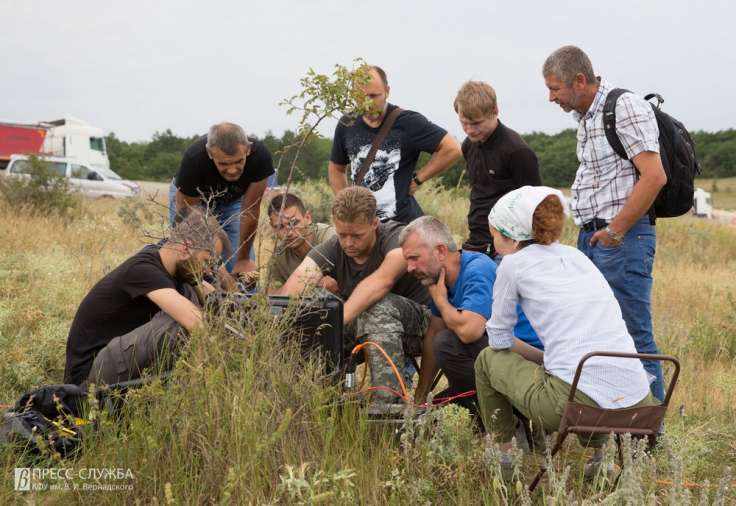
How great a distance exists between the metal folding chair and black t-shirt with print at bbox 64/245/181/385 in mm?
2186

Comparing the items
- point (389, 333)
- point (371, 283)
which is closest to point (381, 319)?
point (389, 333)

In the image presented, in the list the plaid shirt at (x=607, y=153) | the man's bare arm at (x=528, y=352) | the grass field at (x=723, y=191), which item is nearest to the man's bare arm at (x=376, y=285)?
the man's bare arm at (x=528, y=352)

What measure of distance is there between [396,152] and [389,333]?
1.54 meters

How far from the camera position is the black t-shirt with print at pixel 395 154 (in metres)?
5.46

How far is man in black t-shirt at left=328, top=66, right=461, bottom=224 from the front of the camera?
5457 millimetres

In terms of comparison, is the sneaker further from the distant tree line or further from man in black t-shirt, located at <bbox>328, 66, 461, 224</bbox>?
the distant tree line

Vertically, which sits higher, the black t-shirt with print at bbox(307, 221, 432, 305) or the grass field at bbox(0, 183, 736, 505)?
the black t-shirt with print at bbox(307, 221, 432, 305)

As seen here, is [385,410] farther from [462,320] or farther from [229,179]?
[229,179]

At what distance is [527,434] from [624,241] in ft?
3.76

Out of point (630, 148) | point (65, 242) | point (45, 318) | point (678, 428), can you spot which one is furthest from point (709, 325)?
point (65, 242)

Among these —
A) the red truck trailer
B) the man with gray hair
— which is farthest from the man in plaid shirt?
the red truck trailer

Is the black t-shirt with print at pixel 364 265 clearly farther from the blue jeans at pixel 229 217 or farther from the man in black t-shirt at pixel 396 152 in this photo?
the blue jeans at pixel 229 217

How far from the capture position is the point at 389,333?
4.39 m

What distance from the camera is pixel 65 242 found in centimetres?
1027
